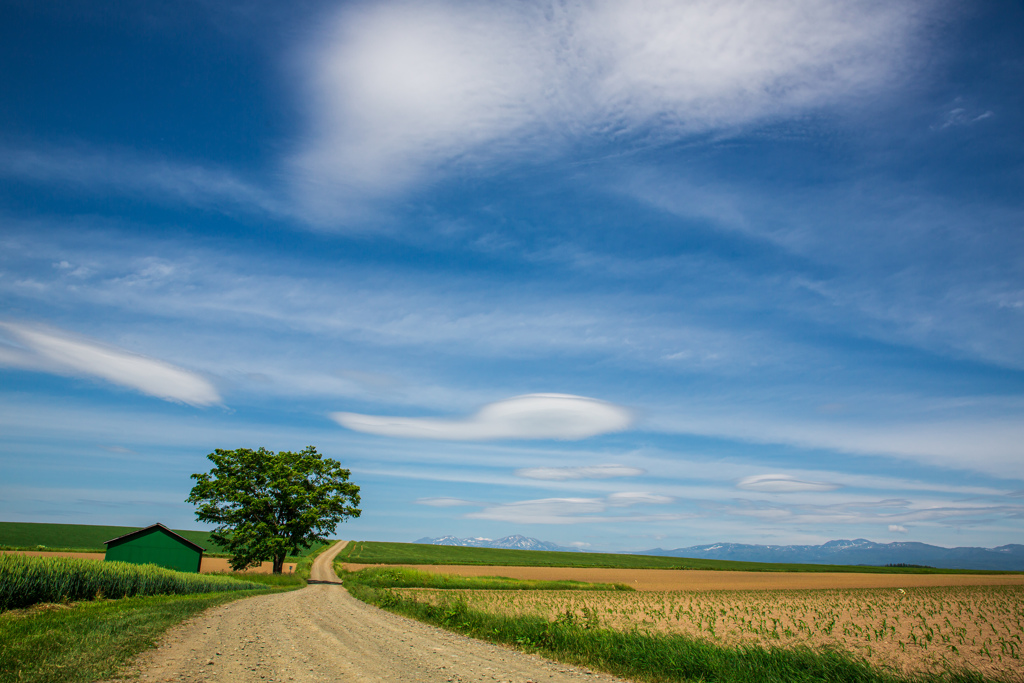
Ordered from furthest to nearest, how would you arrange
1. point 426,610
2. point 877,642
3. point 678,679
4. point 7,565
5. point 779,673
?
1. point 426,610
2. point 877,642
3. point 7,565
4. point 678,679
5. point 779,673

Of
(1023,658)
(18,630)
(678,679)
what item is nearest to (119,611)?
(18,630)

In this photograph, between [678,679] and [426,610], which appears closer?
[678,679]

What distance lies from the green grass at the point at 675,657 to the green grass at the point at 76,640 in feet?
37.0

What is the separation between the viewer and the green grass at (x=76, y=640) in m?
9.71

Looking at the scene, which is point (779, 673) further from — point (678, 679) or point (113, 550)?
point (113, 550)

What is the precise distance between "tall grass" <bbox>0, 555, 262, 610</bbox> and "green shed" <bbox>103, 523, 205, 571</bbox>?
1790 cm

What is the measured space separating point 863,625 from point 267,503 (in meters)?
51.2

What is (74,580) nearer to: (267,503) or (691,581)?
(267,503)

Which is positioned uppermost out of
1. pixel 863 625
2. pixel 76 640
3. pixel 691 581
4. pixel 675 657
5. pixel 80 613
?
pixel 76 640

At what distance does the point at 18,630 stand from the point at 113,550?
4302 centimetres

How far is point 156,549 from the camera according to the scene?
48312 mm

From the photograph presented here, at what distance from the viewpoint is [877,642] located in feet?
71.1

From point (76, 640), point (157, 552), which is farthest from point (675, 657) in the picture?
point (157, 552)

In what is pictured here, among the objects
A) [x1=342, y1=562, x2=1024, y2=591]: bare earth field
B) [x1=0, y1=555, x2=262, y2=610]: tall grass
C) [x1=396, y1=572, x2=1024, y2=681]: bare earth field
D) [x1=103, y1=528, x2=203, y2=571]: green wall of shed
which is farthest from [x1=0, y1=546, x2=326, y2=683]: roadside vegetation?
[x1=342, y1=562, x2=1024, y2=591]: bare earth field
